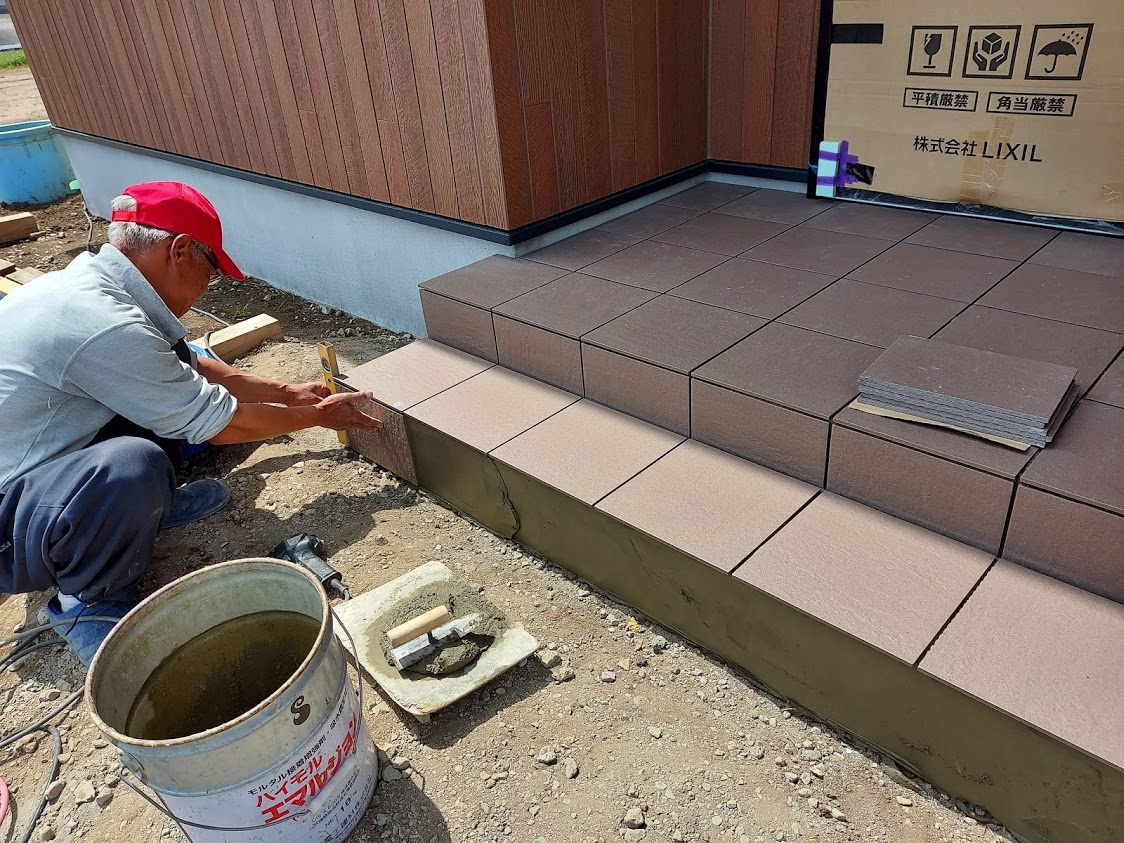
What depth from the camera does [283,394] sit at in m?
3.05

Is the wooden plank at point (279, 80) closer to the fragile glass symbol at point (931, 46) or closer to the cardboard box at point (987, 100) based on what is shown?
the cardboard box at point (987, 100)

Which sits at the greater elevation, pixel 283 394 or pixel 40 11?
pixel 40 11

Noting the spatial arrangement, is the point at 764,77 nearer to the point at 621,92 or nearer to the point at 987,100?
the point at 621,92

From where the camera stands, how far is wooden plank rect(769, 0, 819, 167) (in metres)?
3.65

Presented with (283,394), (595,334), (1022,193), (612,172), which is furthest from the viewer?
(612,172)

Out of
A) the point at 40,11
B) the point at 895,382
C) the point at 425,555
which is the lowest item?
the point at 425,555

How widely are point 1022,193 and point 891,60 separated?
0.80 metres

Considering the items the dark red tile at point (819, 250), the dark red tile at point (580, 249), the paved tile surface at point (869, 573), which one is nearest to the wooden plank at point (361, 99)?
the dark red tile at point (580, 249)

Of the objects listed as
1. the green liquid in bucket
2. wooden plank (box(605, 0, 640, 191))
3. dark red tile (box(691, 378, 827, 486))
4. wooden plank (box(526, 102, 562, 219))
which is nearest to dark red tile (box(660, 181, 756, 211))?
wooden plank (box(605, 0, 640, 191))

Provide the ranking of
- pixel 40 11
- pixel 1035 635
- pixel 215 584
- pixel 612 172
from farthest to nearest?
pixel 40 11 → pixel 612 172 → pixel 215 584 → pixel 1035 635

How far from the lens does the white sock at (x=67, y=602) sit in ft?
8.71

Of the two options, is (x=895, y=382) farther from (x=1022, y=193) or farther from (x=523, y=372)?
(x=1022, y=193)

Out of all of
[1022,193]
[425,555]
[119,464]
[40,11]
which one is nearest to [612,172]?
[1022,193]

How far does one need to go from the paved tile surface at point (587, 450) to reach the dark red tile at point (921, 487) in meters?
0.60
